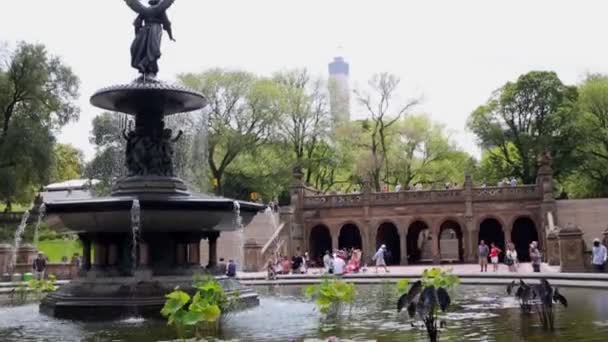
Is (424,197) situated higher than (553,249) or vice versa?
(424,197)

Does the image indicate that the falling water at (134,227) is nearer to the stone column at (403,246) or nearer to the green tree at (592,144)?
the stone column at (403,246)

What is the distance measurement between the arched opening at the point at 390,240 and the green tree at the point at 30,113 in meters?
22.5

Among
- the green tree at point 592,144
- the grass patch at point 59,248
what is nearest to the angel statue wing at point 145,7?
the grass patch at point 59,248

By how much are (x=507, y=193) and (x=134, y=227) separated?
32946 mm

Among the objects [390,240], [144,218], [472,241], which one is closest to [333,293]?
[144,218]

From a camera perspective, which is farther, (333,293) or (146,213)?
(146,213)

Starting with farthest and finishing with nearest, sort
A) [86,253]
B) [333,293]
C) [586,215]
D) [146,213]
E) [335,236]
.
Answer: [335,236] → [586,215] → [86,253] → [146,213] → [333,293]

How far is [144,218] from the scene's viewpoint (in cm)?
1360

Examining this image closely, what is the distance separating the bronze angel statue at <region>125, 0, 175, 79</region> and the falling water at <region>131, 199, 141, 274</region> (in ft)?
12.1

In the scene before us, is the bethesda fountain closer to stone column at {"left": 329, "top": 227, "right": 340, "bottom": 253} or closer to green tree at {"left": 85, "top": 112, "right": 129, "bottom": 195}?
stone column at {"left": 329, "top": 227, "right": 340, "bottom": 253}

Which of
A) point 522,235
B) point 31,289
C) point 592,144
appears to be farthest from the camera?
point 592,144

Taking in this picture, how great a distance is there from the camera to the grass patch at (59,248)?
46.4m

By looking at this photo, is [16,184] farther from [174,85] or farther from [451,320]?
[451,320]

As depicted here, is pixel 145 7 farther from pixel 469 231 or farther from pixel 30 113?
pixel 30 113
